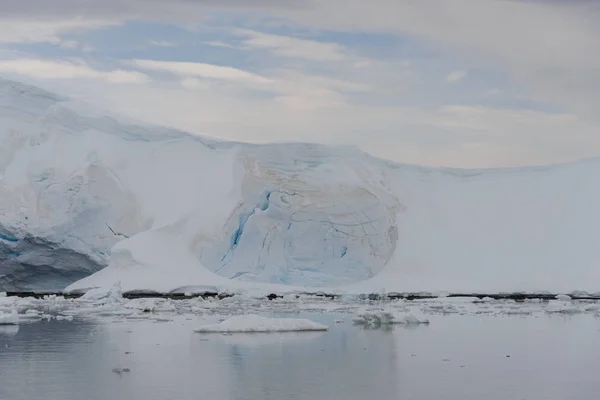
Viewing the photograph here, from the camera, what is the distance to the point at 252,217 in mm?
24391

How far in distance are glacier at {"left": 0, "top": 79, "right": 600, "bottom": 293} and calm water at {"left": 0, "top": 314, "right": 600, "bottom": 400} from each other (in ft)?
27.9

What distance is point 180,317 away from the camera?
17.5 metres

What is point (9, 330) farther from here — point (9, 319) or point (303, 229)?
point (303, 229)

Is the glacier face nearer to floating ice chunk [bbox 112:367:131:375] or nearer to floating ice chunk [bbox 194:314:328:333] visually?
floating ice chunk [bbox 194:314:328:333]

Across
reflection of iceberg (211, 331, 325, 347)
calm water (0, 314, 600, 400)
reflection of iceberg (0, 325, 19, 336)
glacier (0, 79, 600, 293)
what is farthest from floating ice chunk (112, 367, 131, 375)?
glacier (0, 79, 600, 293)

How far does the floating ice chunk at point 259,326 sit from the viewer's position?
14.1m

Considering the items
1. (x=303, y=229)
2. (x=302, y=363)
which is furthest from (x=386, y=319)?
(x=303, y=229)

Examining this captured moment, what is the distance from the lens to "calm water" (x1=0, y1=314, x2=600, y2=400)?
8234mm

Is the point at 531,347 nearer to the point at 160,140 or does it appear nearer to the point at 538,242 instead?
the point at 538,242

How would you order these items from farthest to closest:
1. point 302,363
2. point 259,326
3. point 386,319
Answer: point 386,319 < point 259,326 < point 302,363

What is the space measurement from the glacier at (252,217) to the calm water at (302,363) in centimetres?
851

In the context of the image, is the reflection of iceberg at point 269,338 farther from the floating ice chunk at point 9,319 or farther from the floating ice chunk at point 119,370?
the floating ice chunk at point 9,319

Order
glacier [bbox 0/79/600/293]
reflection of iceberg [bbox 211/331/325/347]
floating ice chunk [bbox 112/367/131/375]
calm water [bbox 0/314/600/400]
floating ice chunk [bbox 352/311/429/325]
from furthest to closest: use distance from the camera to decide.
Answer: glacier [bbox 0/79/600/293], floating ice chunk [bbox 352/311/429/325], reflection of iceberg [bbox 211/331/325/347], floating ice chunk [bbox 112/367/131/375], calm water [bbox 0/314/600/400]

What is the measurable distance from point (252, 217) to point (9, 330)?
10471mm
